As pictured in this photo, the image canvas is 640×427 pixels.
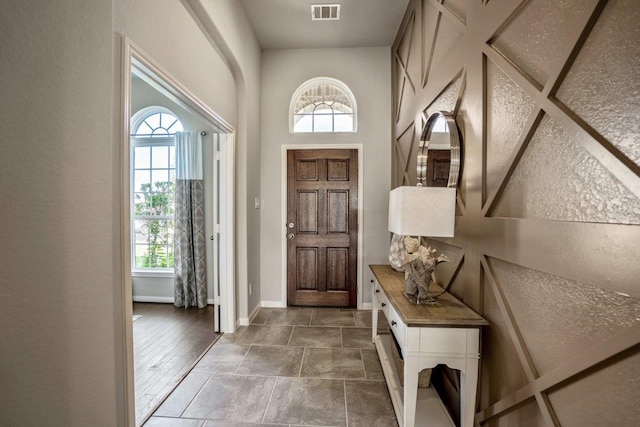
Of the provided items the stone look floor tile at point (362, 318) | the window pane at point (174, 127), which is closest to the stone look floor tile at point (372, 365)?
the stone look floor tile at point (362, 318)

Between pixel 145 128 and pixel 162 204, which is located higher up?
pixel 145 128

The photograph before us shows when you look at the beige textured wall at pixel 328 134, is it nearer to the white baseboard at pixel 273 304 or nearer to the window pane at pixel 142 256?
the white baseboard at pixel 273 304

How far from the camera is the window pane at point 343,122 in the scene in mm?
3534

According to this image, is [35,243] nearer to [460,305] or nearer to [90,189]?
[90,189]

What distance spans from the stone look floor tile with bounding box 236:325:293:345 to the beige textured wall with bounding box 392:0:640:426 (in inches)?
69.9

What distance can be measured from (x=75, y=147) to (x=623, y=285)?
5.98ft

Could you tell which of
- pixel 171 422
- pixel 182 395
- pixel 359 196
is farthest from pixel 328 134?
pixel 171 422

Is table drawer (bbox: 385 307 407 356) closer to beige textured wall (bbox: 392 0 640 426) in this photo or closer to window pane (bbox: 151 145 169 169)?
beige textured wall (bbox: 392 0 640 426)

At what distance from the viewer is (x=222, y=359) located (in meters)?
2.29

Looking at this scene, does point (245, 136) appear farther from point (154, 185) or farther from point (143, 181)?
point (143, 181)

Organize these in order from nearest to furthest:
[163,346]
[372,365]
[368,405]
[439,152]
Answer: [368,405] → [439,152] → [372,365] → [163,346]

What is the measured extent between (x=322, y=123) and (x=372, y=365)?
2.81 m

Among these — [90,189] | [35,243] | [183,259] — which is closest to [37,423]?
[35,243]

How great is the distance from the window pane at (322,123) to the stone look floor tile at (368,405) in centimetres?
283
